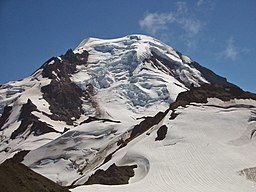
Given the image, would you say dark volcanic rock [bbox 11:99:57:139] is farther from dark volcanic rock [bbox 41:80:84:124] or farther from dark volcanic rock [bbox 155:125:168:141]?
dark volcanic rock [bbox 155:125:168:141]

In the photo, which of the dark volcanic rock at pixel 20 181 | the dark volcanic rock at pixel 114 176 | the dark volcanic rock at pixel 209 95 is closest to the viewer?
the dark volcanic rock at pixel 20 181

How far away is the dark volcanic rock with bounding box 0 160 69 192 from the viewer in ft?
92.0

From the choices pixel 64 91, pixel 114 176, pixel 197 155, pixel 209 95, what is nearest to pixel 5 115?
pixel 64 91

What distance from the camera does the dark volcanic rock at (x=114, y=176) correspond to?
45.4 meters

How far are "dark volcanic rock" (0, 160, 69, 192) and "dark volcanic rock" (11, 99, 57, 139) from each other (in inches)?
3339

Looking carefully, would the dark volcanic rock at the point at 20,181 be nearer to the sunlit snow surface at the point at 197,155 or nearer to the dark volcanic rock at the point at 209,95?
the sunlit snow surface at the point at 197,155

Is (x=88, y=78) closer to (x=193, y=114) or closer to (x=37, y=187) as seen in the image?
(x=193, y=114)

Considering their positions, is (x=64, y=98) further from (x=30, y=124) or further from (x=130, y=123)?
(x=130, y=123)

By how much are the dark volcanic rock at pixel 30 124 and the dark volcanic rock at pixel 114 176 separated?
227 feet

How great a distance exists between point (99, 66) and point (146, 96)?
31175mm

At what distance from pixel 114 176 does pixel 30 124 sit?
8294cm

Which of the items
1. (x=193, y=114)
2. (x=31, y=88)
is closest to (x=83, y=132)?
(x=193, y=114)

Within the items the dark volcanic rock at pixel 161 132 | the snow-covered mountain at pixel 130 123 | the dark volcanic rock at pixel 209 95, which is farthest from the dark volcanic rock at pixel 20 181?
the dark volcanic rock at pixel 209 95

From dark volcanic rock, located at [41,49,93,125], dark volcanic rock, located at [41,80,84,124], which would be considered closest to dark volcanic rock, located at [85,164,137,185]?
dark volcanic rock, located at [41,49,93,125]
